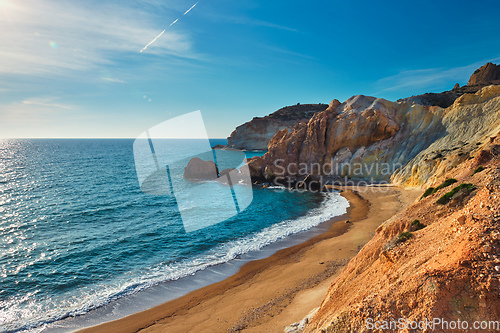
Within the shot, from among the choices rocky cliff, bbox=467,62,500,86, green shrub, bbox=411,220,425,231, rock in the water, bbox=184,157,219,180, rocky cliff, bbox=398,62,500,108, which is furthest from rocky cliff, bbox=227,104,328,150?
green shrub, bbox=411,220,425,231

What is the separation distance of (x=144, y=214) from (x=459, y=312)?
26.3 meters

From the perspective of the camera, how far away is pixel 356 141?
43.2 meters

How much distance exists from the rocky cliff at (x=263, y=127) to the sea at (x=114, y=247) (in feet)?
251

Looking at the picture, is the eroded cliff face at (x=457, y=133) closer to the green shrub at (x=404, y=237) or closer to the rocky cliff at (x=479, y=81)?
the green shrub at (x=404, y=237)

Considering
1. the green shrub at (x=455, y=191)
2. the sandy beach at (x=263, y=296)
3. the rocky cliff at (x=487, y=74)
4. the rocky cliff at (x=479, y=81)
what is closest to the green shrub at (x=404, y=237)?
the green shrub at (x=455, y=191)

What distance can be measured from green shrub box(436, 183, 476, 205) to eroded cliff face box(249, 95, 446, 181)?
1267 inches

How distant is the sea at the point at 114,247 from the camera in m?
12.2

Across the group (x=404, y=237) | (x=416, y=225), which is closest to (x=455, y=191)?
(x=416, y=225)

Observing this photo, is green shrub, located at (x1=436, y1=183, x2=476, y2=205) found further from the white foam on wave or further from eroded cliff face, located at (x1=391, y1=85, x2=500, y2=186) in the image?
eroded cliff face, located at (x1=391, y1=85, x2=500, y2=186)

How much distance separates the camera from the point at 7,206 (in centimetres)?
2803

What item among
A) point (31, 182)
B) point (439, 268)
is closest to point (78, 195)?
point (31, 182)

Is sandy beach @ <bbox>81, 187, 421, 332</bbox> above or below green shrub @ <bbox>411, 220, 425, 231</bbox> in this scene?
below

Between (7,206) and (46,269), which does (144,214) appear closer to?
(46,269)

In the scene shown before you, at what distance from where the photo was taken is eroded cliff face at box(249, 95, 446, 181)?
124ft
